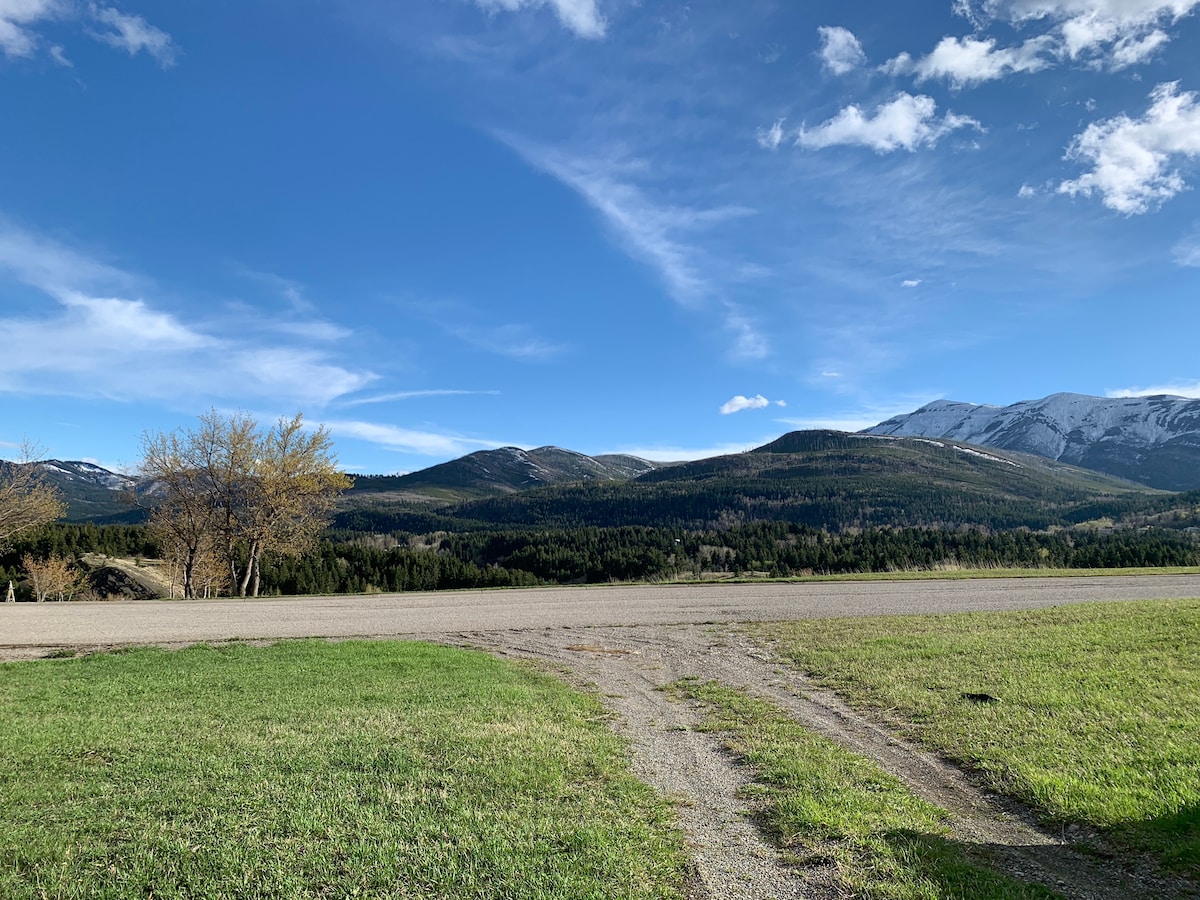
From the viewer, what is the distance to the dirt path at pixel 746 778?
5227mm

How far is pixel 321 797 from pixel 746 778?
4.83m

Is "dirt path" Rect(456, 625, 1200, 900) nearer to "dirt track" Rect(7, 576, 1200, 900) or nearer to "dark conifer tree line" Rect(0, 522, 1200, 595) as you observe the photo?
"dirt track" Rect(7, 576, 1200, 900)

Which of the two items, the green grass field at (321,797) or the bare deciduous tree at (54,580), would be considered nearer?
the green grass field at (321,797)

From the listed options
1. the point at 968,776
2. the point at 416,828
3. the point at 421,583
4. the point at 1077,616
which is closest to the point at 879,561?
the point at 1077,616

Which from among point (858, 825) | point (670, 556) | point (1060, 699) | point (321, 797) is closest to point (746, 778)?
point (858, 825)

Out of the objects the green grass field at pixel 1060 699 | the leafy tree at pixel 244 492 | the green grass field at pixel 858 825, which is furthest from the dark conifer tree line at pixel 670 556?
the green grass field at pixel 858 825

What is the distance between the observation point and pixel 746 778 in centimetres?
783

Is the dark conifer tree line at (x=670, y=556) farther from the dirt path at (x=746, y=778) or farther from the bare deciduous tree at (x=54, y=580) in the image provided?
the dirt path at (x=746, y=778)

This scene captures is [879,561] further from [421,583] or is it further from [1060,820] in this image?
[1060,820]

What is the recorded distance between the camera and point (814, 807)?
6602 mm

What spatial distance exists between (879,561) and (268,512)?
52068mm

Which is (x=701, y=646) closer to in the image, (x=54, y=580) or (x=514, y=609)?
(x=514, y=609)

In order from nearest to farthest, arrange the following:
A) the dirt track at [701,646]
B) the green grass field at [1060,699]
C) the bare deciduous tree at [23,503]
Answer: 1. the dirt track at [701,646]
2. the green grass field at [1060,699]
3. the bare deciduous tree at [23,503]

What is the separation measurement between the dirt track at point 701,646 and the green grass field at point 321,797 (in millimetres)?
682
